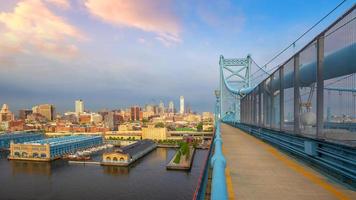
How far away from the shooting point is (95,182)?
132 ft

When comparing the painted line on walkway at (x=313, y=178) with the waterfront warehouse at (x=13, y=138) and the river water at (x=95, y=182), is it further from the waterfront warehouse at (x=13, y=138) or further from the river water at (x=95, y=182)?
the waterfront warehouse at (x=13, y=138)

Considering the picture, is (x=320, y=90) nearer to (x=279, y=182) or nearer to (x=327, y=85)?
(x=327, y=85)

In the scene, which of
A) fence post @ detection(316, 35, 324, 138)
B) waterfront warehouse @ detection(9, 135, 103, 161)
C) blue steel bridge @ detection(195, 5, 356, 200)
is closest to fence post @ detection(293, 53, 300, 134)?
blue steel bridge @ detection(195, 5, 356, 200)

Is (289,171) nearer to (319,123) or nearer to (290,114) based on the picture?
(319,123)

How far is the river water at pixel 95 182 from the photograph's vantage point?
33094mm

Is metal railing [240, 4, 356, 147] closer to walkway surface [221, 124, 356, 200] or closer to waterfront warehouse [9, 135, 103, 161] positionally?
walkway surface [221, 124, 356, 200]

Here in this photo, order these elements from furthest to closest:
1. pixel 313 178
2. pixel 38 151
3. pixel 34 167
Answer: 1. pixel 38 151
2. pixel 34 167
3. pixel 313 178

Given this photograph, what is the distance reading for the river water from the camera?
33094mm

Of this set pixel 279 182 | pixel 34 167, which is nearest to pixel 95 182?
pixel 34 167

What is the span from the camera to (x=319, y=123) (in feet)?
20.0

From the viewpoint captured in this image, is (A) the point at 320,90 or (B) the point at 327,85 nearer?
(B) the point at 327,85

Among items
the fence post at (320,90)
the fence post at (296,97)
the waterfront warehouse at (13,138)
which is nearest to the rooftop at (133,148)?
the waterfront warehouse at (13,138)

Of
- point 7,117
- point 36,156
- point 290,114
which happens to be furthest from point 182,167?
point 7,117

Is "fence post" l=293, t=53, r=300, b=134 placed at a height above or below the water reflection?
above
